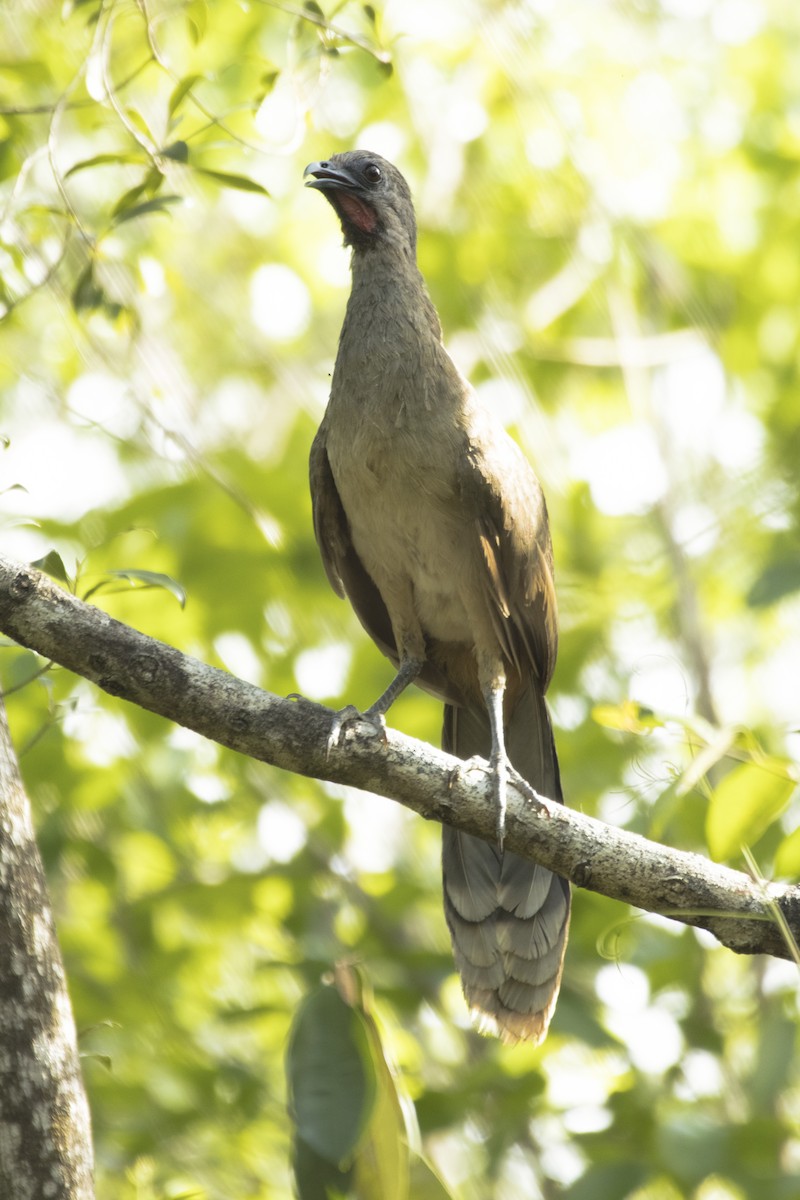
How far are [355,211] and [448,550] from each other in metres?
1.30

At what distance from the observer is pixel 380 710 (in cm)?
405

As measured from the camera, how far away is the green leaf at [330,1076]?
265 centimetres

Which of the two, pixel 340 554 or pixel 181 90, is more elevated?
pixel 181 90

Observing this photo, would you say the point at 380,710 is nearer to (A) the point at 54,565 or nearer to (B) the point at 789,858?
(A) the point at 54,565

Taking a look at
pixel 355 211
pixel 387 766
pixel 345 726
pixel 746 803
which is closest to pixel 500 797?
pixel 387 766

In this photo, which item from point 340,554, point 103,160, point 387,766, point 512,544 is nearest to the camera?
point 387,766

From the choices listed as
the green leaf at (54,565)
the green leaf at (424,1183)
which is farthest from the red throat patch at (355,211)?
the green leaf at (424,1183)

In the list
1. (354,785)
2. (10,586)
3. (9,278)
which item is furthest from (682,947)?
(9,278)

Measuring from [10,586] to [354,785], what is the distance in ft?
2.96

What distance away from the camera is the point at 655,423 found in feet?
18.5

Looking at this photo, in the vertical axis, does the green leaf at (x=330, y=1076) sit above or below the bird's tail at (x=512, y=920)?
below

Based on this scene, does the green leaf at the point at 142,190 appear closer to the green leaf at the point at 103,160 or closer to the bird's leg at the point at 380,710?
the green leaf at the point at 103,160

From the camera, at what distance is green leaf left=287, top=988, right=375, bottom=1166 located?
265cm

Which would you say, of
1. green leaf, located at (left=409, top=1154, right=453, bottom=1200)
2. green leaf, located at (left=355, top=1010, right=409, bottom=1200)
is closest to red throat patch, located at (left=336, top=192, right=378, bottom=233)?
green leaf, located at (left=355, top=1010, right=409, bottom=1200)
